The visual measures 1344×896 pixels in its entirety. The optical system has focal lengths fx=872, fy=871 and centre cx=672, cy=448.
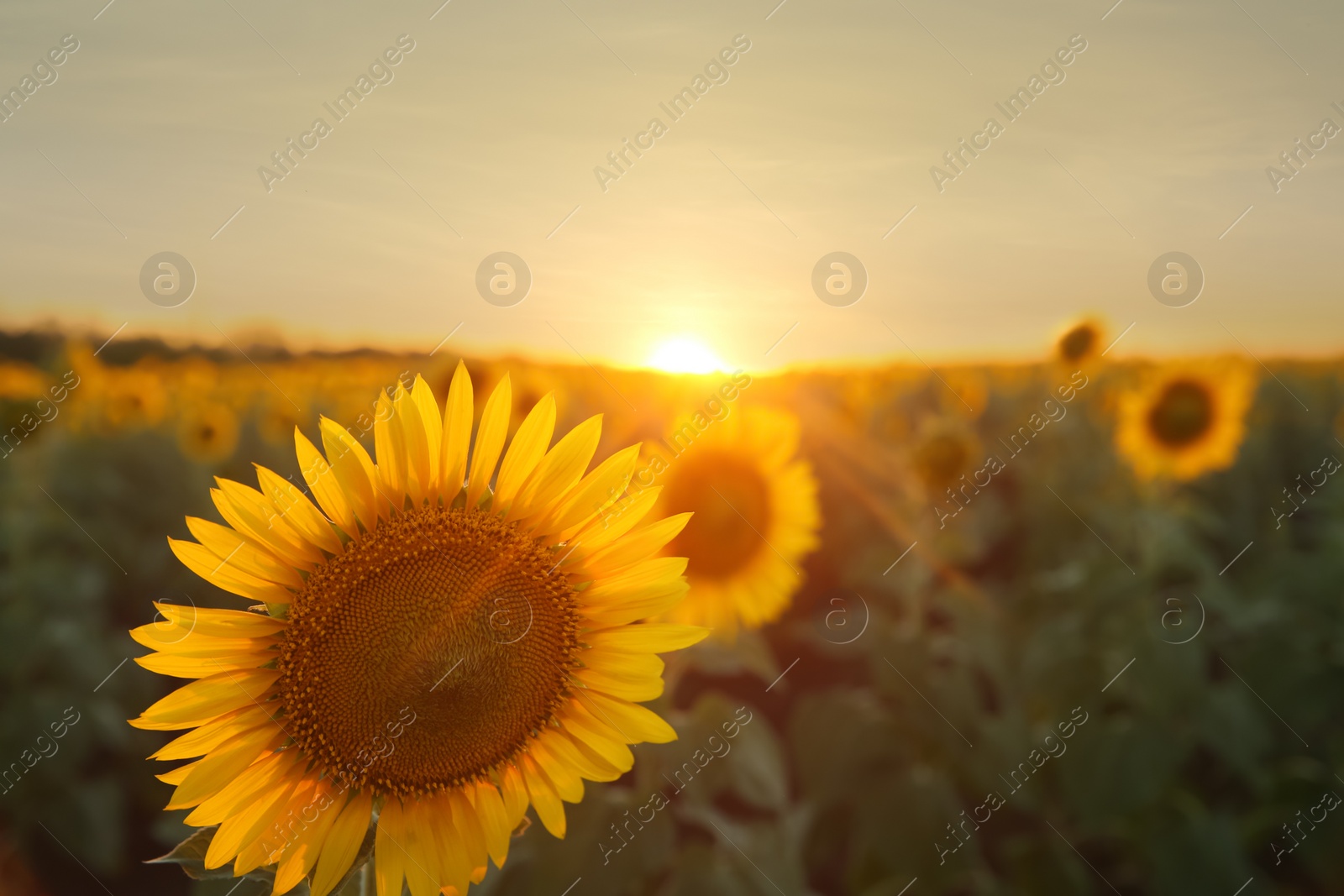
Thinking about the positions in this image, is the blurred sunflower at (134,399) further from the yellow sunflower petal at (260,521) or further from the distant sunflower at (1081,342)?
the distant sunflower at (1081,342)

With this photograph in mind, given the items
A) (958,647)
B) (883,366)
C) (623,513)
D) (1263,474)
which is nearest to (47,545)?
(958,647)

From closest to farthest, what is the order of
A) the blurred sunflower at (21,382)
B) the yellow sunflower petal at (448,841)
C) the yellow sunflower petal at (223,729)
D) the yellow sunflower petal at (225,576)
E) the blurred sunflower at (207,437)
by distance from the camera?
the yellow sunflower petal at (225,576), the yellow sunflower petal at (223,729), the yellow sunflower petal at (448,841), the blurred sunflower at (21,382), the blurred sunflower at (207,437)

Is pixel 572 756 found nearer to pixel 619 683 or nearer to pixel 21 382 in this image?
pixel 619 683

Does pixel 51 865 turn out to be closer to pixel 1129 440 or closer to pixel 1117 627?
pixel 1117 627

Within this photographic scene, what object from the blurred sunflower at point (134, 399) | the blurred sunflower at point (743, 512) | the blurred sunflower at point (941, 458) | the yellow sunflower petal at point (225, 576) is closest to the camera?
the yellow sunflower petal at point (225, 576)

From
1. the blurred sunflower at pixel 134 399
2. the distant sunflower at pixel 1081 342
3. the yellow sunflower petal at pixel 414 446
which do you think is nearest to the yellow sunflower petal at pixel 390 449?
the yellow sunflower petal at pixel 414 446

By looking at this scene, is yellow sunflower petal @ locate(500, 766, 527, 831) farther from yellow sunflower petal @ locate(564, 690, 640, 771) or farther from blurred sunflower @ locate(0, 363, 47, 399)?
blurred sunflower @ locate(0, 363, 47, 399)

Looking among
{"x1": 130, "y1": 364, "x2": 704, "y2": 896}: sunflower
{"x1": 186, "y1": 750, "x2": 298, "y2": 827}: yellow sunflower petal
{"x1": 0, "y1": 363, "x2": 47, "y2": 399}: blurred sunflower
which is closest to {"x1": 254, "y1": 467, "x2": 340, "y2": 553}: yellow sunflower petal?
{"x1": 130, "y1": 364, "x2": 704, "y2": 896}: sunflower
